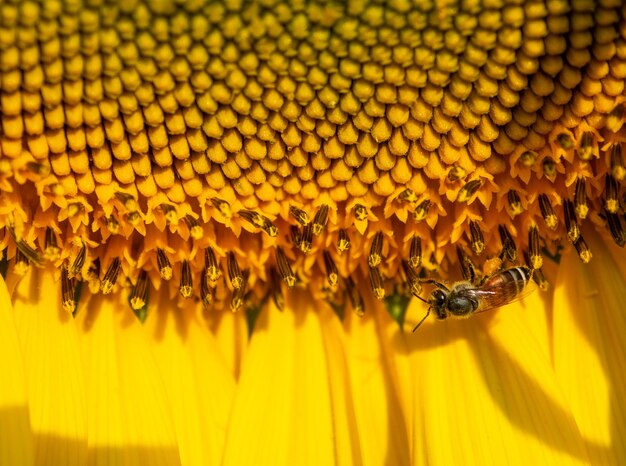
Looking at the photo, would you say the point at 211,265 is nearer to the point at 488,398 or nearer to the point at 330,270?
the point at 330,270

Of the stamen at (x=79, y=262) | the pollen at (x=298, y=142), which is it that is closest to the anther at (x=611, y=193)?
the pollen at (x=298, y=142)

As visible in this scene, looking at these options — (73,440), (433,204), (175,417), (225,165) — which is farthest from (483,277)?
(73,440)

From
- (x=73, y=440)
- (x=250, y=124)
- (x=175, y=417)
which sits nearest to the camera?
(x=250, y=124)

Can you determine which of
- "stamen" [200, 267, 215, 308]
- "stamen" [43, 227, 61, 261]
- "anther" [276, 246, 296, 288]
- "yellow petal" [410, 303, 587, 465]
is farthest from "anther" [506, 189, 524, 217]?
"stamen" [43, 227, 61, 261]

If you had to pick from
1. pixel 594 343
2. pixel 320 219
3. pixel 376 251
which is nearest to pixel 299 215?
pixel 320 219

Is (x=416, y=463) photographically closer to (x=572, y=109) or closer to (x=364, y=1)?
(x=572, y=109)

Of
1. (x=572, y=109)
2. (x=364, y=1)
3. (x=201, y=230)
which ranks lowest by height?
(x=201, y=230)

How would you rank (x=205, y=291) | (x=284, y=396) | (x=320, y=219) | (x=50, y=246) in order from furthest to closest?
(x=284, y=396) < (x=205, y=291) < (x=320, y=219) < (x=50, y=246)

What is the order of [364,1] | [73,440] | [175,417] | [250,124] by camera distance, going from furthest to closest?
[175,417] → [73,440] → [250,124] → [364,1]
